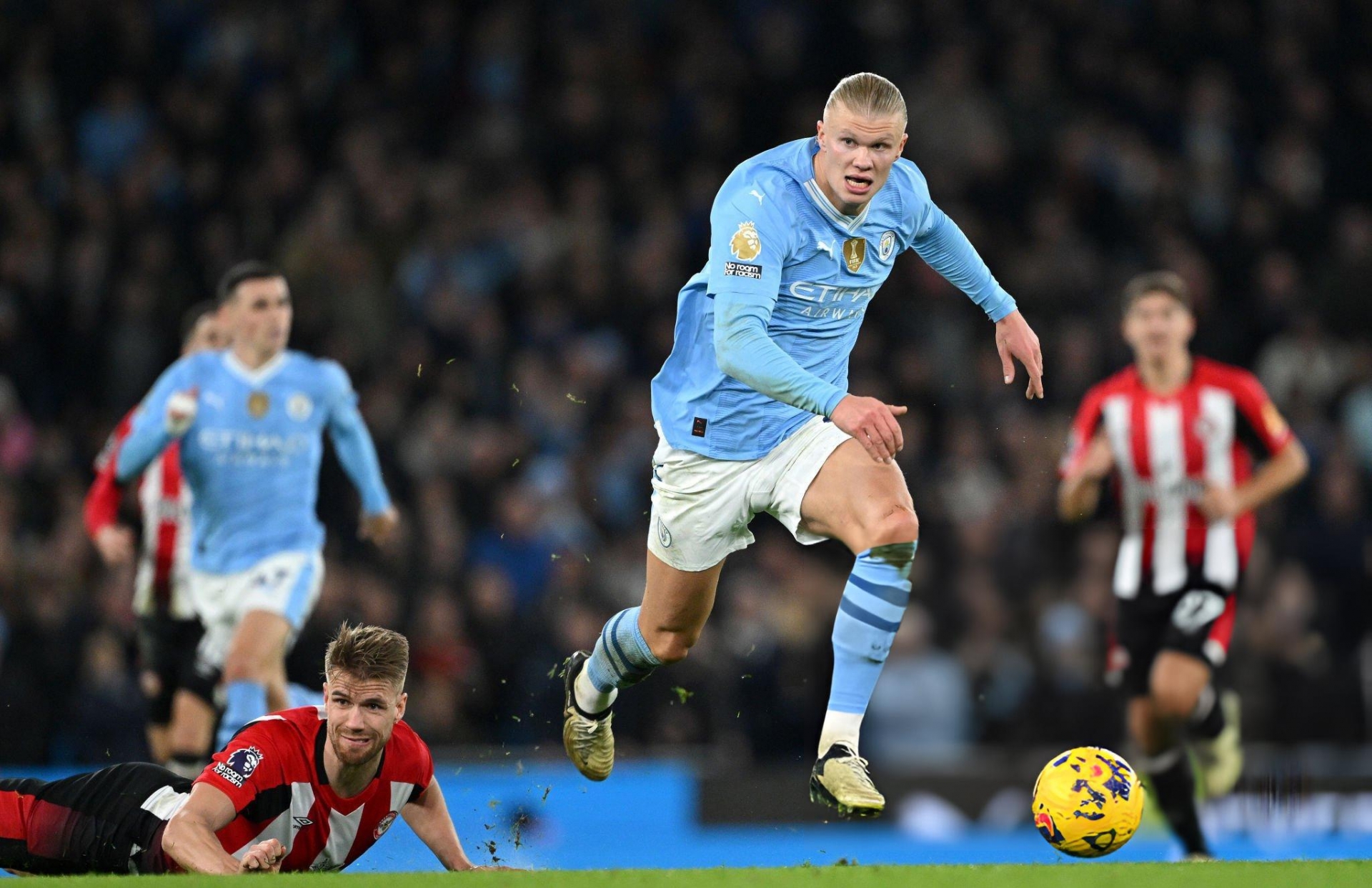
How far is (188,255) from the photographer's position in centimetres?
1347

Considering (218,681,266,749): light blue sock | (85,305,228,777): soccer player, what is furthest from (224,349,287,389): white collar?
(218,681,266,749): light blue sock

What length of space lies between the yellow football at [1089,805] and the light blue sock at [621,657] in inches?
60.9

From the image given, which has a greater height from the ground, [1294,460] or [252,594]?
[1294,460]

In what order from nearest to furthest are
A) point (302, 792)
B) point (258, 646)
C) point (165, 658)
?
point (302, 792) → point (258, 646) → point (165, 658)

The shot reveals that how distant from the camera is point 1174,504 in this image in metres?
8.90

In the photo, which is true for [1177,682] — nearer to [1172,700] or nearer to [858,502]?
[1172,700]

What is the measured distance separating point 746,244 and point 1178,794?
4349mm

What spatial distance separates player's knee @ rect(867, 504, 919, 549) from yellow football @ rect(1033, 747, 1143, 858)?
97 cm

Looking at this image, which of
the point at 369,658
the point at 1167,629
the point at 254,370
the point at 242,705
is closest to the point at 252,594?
the point at 242,705

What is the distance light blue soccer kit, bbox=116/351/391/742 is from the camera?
Result: 8.61 m

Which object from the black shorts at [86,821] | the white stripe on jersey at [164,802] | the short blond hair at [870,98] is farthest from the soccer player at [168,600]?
the short blond hair at [870,98]

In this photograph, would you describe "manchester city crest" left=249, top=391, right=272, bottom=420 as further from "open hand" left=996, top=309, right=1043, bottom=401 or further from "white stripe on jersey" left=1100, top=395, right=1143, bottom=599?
"white stripe on jersey" left=1100, top=395, right=1143, bottom=599

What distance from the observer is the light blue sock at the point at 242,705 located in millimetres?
8203

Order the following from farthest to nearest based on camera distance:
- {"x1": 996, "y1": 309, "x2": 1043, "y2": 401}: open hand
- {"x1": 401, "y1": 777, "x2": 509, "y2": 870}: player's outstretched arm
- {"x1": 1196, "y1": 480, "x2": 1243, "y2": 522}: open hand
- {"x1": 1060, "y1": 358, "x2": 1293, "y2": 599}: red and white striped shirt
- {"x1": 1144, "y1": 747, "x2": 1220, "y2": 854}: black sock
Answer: {"x1": 1060, "y1": 358, "x2": 1293, "y2": 599}: red and white striped shirt < {"x1": 1196, "y1": 480, "x2": 1243, "y2": 522}: open hand < {"x1": 1144, "y1": 747, "x2": 1220, "y2": 854}: black sock < {"x1": 996, "y1": 309, "x2": 1043, "y2": 401}: open hand < {"x1": 401, "y1": 777, "x2": 509, "y2": 870}: player's outstretched arm
